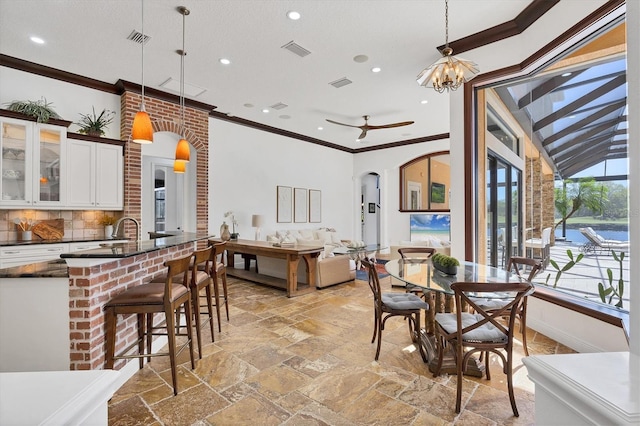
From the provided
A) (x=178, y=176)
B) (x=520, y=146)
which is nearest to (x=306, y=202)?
(x=178, y=176)

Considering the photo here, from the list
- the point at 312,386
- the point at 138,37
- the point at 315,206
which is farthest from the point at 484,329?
the point at 315,206

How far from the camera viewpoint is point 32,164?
3984mm

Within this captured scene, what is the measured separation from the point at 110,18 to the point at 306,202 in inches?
231

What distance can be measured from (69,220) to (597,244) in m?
6.38

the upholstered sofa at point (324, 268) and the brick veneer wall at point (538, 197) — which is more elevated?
the brick veneer wall at point (538, 197)

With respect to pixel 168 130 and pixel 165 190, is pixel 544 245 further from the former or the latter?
pixel 165 190

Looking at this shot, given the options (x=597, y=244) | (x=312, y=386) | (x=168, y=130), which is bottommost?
(x=312, y=386)

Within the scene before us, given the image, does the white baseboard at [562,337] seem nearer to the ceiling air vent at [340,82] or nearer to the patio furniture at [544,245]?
the patio furniture at [544,245]

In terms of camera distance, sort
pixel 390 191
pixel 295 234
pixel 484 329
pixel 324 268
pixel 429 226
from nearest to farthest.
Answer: pixel 484 329
pixel 324 268
pixel 295 234
pixel 429 226
pixel 390 191

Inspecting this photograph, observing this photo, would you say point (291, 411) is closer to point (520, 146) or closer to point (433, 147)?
point (520, 146)

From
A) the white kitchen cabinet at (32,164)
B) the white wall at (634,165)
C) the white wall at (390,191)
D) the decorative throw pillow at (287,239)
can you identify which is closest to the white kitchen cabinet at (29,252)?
the white kitchen cabinet at (32,164)

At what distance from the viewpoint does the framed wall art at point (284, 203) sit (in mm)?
7836

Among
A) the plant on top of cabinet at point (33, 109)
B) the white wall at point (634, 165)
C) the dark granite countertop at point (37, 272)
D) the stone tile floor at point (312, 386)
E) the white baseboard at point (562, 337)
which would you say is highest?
the plant on top of cabinet at point (33, 109)

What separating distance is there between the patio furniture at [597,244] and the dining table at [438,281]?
738 mm
